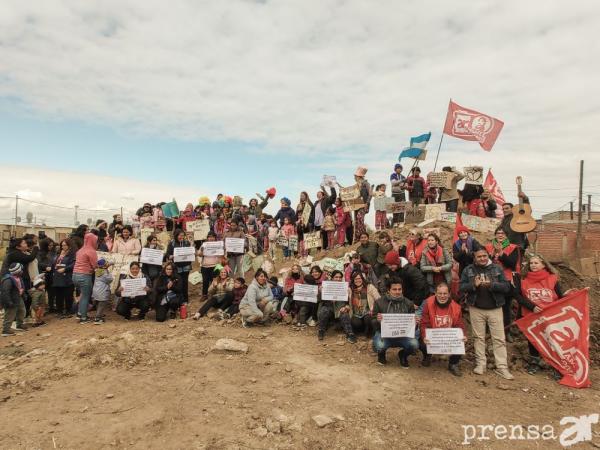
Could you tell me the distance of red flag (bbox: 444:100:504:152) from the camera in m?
12.4

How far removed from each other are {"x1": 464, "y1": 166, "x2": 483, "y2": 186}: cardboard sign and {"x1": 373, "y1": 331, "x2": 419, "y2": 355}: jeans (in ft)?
22.3

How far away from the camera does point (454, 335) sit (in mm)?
6516

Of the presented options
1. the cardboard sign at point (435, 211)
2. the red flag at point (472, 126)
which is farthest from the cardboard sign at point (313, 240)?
the red flag at point (472, 126)

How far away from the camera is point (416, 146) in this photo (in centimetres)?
1272

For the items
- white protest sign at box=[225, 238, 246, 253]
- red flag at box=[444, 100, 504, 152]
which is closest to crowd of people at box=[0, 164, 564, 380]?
white protest sign at box=[225, 238, 246, 253]

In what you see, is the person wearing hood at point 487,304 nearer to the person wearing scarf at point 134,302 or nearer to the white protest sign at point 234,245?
the white protest sign at point 234,245

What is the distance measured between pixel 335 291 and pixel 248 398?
344 centimetres

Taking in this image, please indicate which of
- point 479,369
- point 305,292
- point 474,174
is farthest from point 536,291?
point 474,174

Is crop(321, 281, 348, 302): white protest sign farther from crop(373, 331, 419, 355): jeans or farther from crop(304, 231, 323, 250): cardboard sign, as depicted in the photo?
crop(304, 231, 323, 250): cardboard sign

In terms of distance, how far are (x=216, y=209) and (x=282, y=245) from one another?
296 centimetres

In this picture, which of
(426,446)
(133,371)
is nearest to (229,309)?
(133,371)

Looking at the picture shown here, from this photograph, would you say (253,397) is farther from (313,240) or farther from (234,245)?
(313,240)

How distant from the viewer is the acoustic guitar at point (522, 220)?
8.79m

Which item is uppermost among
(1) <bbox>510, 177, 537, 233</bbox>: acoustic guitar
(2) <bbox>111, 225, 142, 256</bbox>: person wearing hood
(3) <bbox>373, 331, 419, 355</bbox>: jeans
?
(1) <bbox>510, 177, 537, 233</bbox>: acoustic guitar
